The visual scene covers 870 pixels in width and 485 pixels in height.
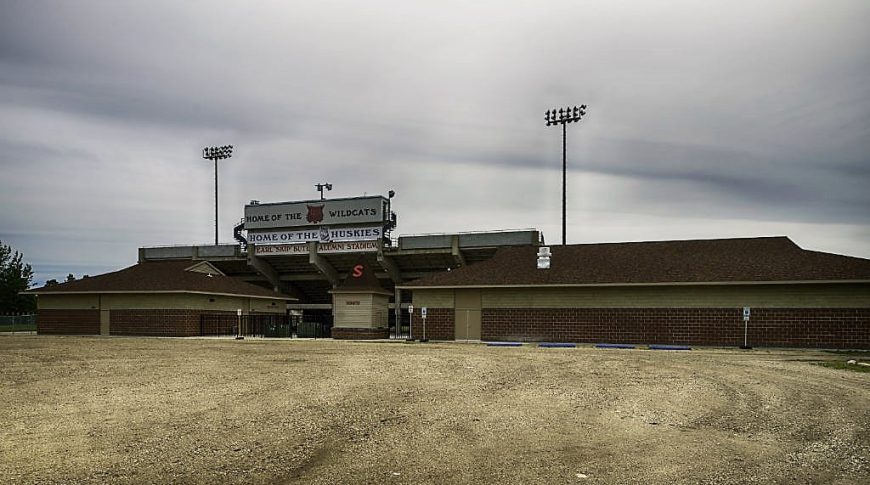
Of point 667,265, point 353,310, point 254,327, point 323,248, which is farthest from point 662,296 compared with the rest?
point 254,327

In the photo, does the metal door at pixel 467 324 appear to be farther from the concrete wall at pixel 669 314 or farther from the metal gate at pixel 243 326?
the metal gate at pixel 243 326

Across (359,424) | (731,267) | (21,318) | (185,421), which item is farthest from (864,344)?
(21,318)

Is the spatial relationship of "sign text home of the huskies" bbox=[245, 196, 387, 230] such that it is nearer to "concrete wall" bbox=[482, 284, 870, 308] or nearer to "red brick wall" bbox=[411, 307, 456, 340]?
"red brick wall" bbox=[411, 307, 456, 340]

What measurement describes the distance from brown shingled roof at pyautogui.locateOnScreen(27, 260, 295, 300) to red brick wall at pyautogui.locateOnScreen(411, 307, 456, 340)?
15.0 m

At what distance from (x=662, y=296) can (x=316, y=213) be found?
1129 inches

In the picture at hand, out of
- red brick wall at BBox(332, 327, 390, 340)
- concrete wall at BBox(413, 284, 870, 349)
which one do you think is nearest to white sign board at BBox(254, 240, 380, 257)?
red brick wall at BBox(332, 327, 390, 340)

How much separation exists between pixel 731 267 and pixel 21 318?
57.1m

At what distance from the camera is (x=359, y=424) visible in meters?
11.5

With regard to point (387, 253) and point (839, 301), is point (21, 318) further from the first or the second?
point (839, 301)

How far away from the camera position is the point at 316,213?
2162 inches

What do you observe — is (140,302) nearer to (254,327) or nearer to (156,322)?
(156,322)

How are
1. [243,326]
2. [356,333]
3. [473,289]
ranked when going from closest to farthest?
[473,289] → [356,333] → [243,326]

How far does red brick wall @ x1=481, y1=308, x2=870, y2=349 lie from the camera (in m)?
32.6

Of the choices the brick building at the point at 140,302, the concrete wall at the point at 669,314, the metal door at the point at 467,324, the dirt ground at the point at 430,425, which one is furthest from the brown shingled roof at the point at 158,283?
the dirt ground at the point at 430,425
